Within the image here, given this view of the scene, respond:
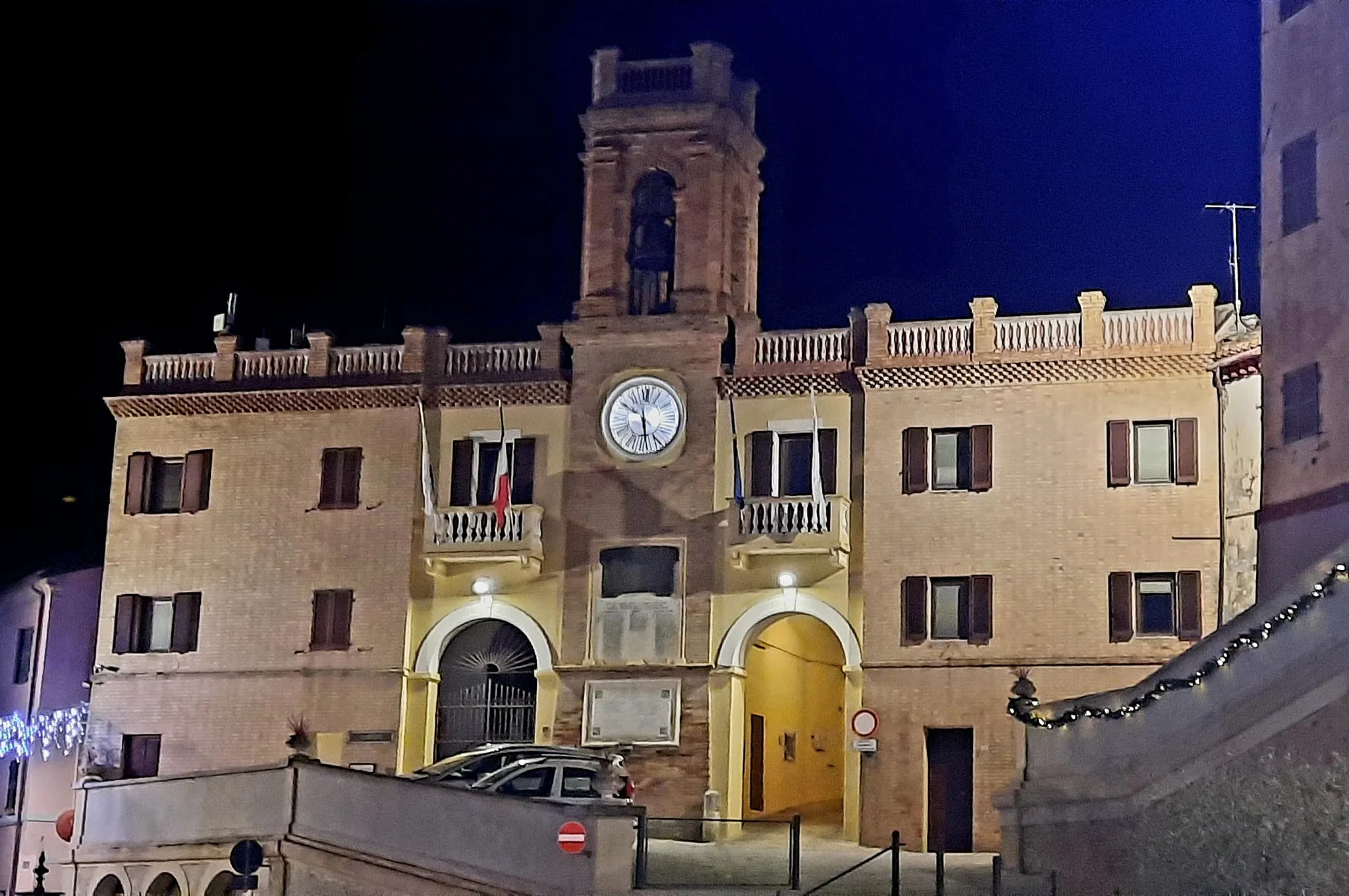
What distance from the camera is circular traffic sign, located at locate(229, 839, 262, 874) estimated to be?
24.0 meters

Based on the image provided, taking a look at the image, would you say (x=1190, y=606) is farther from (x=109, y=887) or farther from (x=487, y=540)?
(x=109, y=887)

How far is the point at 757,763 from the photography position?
38500 millimetres

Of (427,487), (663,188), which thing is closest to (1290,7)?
(663,188)

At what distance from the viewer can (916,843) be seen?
1358 inches

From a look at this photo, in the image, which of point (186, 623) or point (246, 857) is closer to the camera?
point (246, 857)

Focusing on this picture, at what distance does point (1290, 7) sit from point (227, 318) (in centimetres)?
2314

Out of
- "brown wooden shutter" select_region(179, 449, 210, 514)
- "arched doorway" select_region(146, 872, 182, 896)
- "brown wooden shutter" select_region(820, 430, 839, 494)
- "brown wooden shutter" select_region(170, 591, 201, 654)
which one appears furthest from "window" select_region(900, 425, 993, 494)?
"arched doorway" select_region(146, 872, 182, 896)

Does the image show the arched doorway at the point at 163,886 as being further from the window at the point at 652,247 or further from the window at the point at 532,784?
the window at the point at 652,247

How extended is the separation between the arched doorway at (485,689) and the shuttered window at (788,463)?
580 cm

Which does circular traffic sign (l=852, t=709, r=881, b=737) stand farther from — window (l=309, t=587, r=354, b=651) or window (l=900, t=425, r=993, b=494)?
window (l=309, t=587, r=354, b=651)

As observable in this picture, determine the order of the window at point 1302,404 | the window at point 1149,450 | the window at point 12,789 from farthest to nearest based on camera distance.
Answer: the window at point 12,789
the window at point 1149,450
the window at point 1302,404

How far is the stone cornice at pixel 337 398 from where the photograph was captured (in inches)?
1512

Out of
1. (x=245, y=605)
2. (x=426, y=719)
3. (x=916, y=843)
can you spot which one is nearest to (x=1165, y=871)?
(x=916, y=843)

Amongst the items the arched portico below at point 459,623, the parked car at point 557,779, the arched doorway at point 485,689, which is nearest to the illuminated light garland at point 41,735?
the arched portico below at point 459,623
